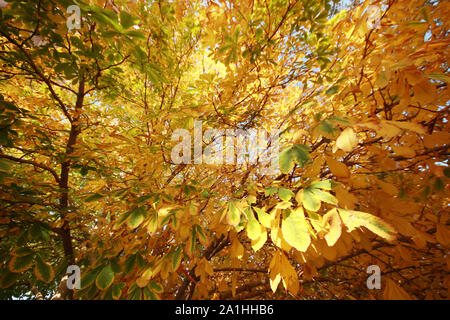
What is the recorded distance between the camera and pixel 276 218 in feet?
3.04

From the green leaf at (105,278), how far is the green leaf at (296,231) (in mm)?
1041

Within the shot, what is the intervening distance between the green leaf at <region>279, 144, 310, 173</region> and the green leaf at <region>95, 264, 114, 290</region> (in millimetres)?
1181

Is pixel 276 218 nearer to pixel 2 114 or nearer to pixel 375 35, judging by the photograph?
pixel 375 35

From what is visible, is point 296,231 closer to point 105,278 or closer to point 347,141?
point 347,141

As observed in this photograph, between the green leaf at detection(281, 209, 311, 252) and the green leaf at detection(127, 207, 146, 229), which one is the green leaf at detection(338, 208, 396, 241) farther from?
the green leaf at detection(127, 207, 146, 229)

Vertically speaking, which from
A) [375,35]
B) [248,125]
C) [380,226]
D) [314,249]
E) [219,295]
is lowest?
[219,295]

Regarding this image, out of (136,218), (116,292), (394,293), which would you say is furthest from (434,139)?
(116,292)

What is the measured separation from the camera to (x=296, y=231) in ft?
2.60

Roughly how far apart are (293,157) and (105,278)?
1.29 meters

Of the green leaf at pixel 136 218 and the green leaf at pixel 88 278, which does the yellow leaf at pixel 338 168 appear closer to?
the green leaf at pixel 136 218

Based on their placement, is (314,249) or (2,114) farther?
(2,114)

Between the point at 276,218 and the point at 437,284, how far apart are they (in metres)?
2.94
